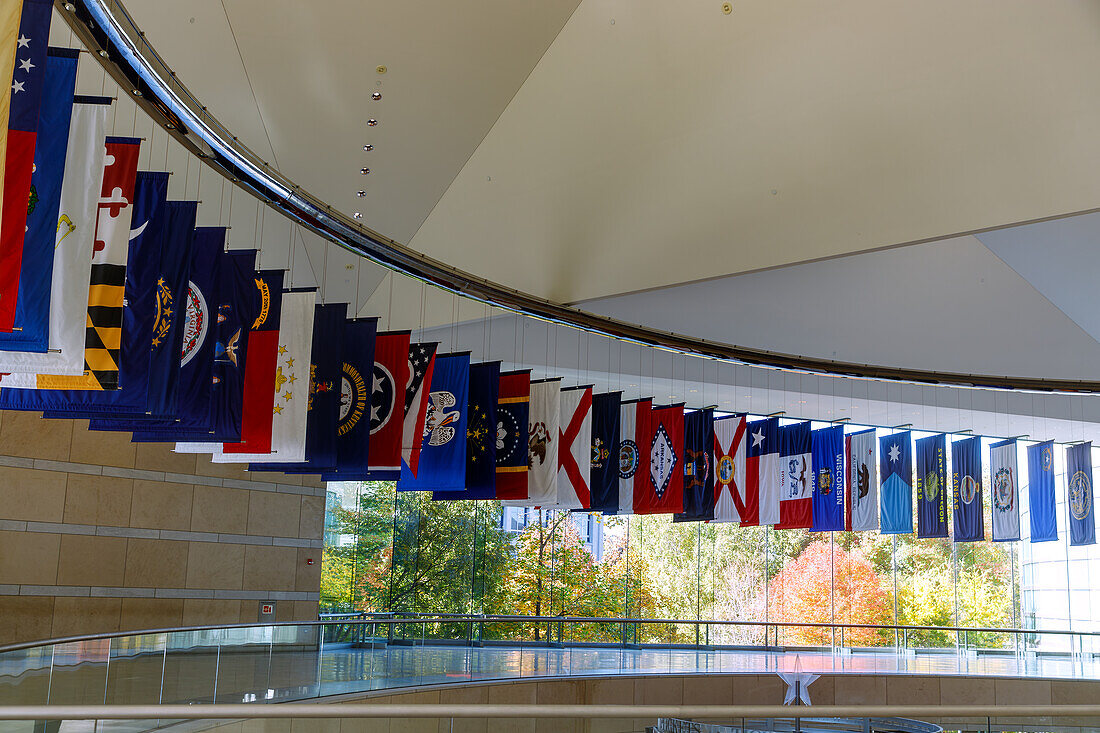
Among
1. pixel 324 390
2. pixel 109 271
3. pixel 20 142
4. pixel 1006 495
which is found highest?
pixel 20 142

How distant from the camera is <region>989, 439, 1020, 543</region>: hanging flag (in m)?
20.8

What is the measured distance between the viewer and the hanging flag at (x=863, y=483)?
63.8 feet

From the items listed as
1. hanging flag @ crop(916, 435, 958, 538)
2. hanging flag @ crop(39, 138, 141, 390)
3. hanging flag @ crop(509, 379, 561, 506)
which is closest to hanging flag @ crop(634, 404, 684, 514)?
Result: hanging flag @ crop(509, 379, 561, 506)

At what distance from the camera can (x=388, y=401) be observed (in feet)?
40.3

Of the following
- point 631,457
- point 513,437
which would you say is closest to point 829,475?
point 631,457

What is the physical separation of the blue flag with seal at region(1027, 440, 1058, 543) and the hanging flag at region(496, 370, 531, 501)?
12620mm

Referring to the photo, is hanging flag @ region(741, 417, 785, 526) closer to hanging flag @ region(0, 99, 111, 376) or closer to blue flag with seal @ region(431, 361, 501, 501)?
blue flag with seal @ region(431, 361, 501, 501)

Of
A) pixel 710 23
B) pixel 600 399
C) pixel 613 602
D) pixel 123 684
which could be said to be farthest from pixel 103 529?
pixel 613 602

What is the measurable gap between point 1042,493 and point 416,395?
15.0 metres

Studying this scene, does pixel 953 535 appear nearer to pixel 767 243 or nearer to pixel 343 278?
pixel 767 243

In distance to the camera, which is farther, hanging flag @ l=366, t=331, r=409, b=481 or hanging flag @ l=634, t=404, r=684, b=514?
hanging flag @ l=634, t=404, r=684, b=514

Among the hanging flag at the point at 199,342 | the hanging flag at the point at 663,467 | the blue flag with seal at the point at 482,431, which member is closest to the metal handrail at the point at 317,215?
the hanging flag at the point at 199,342

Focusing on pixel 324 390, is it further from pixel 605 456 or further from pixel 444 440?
pixel 605 456

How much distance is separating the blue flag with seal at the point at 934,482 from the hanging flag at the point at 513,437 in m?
9.94
